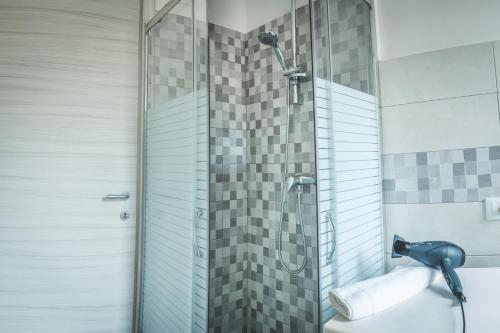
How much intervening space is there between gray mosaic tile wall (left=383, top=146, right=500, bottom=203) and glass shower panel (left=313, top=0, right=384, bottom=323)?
0.26ft

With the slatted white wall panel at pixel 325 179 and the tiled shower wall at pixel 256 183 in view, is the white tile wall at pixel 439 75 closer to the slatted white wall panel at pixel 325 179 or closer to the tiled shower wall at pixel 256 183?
the tiled shower wall at pixel 256 183

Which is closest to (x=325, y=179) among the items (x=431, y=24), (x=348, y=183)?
(x=348, y=183)

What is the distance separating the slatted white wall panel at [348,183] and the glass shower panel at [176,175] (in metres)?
0.46

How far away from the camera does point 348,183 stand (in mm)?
1207

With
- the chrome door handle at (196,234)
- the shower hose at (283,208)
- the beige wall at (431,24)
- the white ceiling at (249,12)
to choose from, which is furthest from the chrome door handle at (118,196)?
the beige wall at (431,24)

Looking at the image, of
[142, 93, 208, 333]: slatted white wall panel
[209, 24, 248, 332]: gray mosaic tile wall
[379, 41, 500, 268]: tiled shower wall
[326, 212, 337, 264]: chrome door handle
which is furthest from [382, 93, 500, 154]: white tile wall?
[142, 93, 208, 333]: slatted white wall panel

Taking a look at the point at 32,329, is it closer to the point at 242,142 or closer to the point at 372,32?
the point at 242,142

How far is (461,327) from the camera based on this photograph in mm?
737

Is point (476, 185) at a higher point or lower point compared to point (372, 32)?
lower

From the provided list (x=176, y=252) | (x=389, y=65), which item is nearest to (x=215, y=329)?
(x=176, y=252)

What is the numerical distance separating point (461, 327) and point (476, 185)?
75 centimetres

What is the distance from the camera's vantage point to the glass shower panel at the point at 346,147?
1.09 m

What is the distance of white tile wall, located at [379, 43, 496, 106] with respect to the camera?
4.09 feet

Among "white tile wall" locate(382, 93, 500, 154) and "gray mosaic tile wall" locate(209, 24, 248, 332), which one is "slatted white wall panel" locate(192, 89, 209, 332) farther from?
"white tile wall" locate(382, 93, 500, 154)
